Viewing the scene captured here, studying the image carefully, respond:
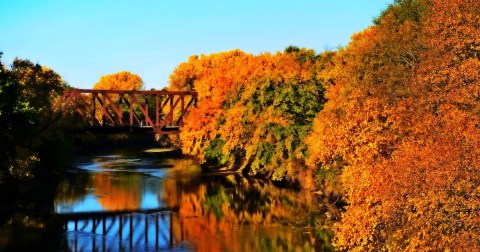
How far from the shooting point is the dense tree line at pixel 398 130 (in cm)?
2194

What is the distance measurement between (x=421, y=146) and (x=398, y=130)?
6.48m

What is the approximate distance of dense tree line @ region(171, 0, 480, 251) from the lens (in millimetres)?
21938

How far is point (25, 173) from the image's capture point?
49.3 m

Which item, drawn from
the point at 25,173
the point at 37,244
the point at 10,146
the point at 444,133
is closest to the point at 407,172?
the point at 444,133

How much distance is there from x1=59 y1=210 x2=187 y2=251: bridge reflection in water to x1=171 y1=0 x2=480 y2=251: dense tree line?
1128 cm

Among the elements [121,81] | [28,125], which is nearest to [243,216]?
[28,125]

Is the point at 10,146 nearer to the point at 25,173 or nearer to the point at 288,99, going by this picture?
the point at 25,173

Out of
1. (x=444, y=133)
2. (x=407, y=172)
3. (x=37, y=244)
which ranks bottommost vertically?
(x=37, y=244)

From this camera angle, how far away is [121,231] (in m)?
38.0

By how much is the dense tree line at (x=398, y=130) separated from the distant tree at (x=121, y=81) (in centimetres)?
9897

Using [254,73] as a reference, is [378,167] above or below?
below

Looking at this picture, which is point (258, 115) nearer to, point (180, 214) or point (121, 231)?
point (180, 214)

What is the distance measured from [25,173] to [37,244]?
60.7ft

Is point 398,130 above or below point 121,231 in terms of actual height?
above
